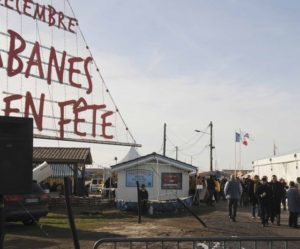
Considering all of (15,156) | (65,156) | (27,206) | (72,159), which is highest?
(65,156)

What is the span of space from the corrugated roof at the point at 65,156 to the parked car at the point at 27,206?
20.2 metres

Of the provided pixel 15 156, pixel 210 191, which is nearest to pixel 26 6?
pixel 15 156

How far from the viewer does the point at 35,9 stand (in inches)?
626

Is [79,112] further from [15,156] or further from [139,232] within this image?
[15,156]

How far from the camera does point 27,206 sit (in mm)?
17844

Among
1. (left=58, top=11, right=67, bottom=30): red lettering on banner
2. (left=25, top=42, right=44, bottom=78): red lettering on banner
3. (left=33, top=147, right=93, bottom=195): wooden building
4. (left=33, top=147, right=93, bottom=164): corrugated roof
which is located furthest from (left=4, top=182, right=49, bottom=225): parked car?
(left=33, top=147, right=93, bottom=164): corrugated roof

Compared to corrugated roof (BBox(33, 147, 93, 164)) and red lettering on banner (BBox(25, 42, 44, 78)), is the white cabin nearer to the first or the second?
corrugated roof (BBox(33, 147, 93, 164))

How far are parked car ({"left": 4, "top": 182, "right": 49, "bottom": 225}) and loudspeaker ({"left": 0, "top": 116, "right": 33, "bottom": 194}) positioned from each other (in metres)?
9.46

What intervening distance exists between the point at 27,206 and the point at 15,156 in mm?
10664

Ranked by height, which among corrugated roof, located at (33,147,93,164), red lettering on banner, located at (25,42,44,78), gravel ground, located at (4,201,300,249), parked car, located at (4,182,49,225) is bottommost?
gravel ground, located at (4,201,300,249)

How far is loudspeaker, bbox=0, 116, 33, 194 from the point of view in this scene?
7496mm

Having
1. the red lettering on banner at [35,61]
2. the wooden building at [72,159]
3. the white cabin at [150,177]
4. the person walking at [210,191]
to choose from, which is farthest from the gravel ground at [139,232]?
the wooden building at [72,159]

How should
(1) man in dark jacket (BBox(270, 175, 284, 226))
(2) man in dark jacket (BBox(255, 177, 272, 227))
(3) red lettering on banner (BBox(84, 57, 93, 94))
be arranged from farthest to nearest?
(1) man in dark jacket (BBox(270, 175, 284, 226)) → (2) man in dark jacket (BBox(255, 177, 272, 227)) → (3) red lettering on banner (BBox(84, 57, 93, 94))

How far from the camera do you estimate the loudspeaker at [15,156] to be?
7.50m
